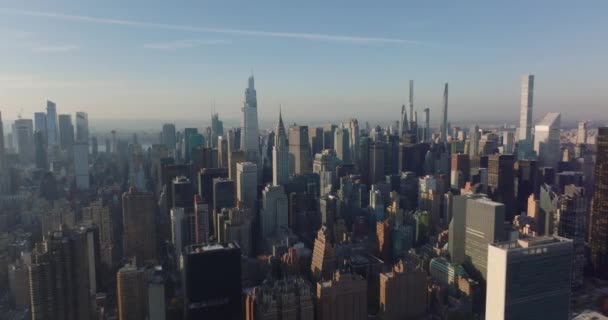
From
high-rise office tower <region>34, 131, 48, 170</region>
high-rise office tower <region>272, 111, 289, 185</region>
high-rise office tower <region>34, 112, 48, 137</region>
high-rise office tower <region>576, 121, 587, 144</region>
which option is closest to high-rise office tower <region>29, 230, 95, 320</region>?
high-rise office tower <region>34, 112, 48, 137</region>

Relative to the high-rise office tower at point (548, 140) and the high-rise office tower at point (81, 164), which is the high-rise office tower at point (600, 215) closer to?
the high-rise office tower at point (548, 140)

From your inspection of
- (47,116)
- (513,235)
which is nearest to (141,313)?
(513,235)

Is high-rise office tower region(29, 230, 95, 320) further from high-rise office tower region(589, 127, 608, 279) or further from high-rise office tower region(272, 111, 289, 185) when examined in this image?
high-rise office tower region(589, 127, 608, 279)

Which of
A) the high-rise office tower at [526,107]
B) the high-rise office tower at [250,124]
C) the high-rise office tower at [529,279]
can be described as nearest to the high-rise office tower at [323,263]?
the high-rise office tower at [529,279]

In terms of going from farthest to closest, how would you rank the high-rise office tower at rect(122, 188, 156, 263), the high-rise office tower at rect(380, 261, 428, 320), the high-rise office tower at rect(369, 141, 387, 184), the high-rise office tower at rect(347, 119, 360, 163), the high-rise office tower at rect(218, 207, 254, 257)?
the high-rise office tower at rect(347, 119, 360, 163)
the high-rise office tower at rect(369, 141, 387, 184)
the high-rise office tower at rect(218, 207, 254, 257)
the high-rise office tower at rect(122, 188, 156, 263)
the high-rise office tower at rect(380, 261, 428, 320)

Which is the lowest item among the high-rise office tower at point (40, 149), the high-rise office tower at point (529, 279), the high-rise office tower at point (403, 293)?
the high-rise office tower at point (403, 293)

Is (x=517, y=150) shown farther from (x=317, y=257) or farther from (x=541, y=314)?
(x=541, y=314)
